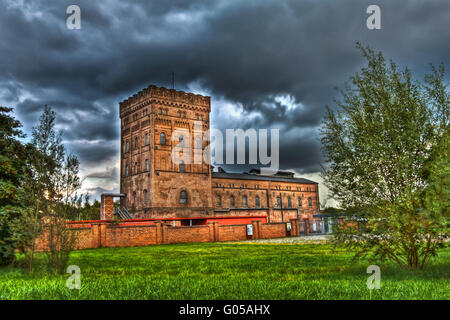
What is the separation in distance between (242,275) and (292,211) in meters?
61.3

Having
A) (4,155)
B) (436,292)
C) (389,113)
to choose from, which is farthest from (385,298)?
(4,155)

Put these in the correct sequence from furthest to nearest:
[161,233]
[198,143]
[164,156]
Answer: [198,143]
[164,156]
[161,233]

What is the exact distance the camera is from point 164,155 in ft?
166

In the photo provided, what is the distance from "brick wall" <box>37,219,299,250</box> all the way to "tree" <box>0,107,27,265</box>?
→ 11.7 metres

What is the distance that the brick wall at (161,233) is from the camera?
2639 centimetres

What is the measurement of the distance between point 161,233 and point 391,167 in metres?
24.2

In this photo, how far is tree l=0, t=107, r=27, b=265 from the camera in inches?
416

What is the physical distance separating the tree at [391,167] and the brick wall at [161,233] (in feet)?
60.6

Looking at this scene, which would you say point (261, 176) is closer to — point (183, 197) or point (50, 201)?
point (183, 197)

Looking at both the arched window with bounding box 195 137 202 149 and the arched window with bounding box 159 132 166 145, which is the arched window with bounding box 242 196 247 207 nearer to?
the arched window with bounding box 195 137 202 149

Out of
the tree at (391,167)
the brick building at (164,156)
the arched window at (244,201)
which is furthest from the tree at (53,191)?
the arched window at (244,201)

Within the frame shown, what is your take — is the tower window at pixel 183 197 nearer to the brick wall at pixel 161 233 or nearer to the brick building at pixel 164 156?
the brick building at pixel 164 156

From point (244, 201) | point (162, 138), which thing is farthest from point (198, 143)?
point (244, 201)

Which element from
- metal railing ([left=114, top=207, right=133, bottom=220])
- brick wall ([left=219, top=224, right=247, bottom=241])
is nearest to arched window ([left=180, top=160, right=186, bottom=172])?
metal railing ([left=114, top=207, right=133, bottom=220])
